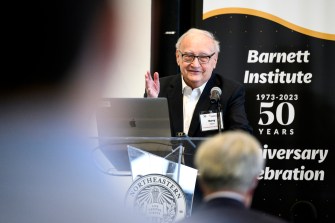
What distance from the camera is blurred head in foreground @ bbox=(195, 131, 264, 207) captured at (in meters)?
1.75

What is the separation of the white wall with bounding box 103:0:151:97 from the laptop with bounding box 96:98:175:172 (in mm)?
2287

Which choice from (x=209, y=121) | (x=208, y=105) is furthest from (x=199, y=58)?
(x=209, y=121)

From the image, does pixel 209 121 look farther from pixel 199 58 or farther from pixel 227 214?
pixel 227 214

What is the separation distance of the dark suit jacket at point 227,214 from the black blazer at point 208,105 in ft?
6.53

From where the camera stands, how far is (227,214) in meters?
1.69

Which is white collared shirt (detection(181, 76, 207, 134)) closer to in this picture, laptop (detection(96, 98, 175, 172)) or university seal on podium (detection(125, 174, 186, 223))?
laptop (detection(96, 98, 175, 172))

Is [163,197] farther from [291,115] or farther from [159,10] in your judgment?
[159,10]

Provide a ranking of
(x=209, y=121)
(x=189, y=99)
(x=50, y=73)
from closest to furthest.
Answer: (x=209, y=121) < (x=189, y=99) < (x=50, y=73)

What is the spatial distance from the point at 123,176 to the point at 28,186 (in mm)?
516

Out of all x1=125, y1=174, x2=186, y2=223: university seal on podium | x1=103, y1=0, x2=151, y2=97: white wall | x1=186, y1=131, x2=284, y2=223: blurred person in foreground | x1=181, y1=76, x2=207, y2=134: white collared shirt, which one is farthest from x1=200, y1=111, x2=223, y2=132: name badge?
x1=103, y1=0, x2=151, y2=97: white wall

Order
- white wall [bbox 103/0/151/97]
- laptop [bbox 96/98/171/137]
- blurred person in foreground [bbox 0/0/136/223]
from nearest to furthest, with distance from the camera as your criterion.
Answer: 1. laptop [bbox 96/98/171/137]
2. white wall [bbox 103/0/151/97]
3. blurred person in foreground [bbox 0/0/136/223]

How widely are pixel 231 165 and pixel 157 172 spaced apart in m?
1.38

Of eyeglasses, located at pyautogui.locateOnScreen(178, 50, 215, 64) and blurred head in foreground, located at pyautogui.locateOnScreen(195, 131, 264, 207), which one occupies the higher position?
eyeglasses, located at pyautogui.locateOnScreen(178, 50, 215, 64)

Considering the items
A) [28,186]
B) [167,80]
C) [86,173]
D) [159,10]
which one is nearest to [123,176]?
[86,173]
